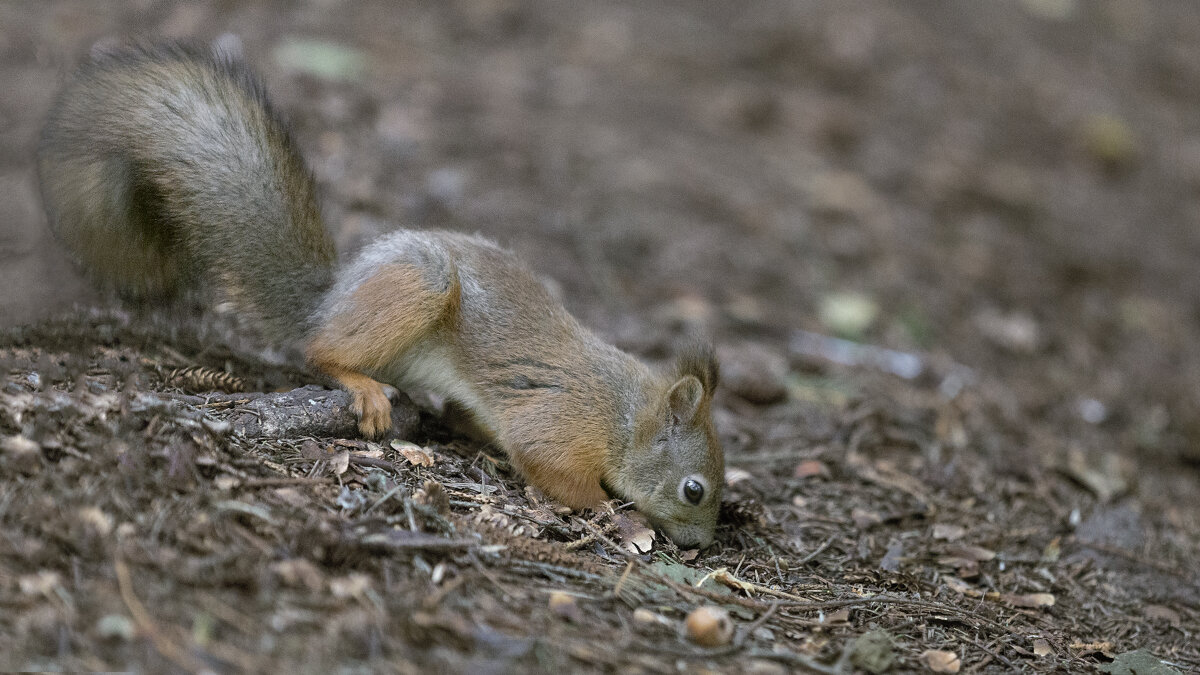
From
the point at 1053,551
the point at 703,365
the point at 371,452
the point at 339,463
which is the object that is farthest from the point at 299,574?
the point at 1053,551

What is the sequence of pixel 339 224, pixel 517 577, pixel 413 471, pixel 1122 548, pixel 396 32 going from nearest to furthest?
pixel 517 577 → pixel 413 471 → pixel 1122 548 → pixel 339 224 → pixel 396 32

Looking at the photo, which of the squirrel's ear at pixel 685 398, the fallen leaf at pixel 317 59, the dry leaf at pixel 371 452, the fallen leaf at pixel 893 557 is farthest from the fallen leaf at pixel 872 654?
the fallen leaf at pixel 317 59

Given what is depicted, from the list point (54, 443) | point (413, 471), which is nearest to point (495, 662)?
point (413, 471)

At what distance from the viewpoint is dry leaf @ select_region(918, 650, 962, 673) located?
119 inches

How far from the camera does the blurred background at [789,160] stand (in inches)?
242

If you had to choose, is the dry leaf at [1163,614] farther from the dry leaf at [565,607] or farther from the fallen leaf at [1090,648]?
the dry leaf at [565,607]

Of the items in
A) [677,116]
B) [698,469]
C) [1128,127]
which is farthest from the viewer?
[1128,127]

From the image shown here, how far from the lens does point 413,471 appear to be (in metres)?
3.49

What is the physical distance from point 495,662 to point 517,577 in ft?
1.90

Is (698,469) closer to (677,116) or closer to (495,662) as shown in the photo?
(495,662)

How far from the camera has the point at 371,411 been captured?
3602 millimetres

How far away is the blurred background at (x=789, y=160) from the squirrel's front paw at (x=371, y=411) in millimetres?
1217

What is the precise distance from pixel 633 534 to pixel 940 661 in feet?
3.94

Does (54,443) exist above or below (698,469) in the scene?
above
